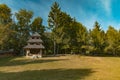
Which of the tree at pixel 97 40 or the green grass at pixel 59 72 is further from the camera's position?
the tree at pixel 97 40

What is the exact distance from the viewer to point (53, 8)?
7069cm

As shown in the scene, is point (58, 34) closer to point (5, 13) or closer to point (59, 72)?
point (5, 13)

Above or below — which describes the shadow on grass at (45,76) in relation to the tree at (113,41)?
below

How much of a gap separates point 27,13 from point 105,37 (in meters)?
27.0

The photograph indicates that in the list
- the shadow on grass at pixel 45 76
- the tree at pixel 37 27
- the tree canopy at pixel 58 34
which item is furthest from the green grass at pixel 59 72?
the tree at pixel 37 27

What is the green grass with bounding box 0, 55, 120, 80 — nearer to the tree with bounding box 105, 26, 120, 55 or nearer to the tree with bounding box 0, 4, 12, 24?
the tree with bounding box 0, 4, 12, 24

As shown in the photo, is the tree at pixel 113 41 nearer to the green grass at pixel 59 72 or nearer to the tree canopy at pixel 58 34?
the tree canopy at pixel 58 34

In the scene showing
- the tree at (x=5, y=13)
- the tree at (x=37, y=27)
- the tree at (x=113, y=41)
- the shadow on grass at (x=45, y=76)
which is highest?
the tree at (x=5, y=13)

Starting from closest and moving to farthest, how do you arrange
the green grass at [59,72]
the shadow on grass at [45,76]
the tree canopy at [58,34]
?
the shadow on grass at [45,76] < the green grass at [59,72] < the tree canopy at [58,34]

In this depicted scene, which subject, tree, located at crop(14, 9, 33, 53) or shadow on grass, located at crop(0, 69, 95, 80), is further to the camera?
tree, located at crop(14, 9, 33, 53)

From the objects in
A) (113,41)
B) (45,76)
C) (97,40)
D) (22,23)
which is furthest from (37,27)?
(45,76)

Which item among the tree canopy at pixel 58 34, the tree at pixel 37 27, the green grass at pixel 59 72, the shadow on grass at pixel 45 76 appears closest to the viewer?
the shadow on grass at pixel 45 76

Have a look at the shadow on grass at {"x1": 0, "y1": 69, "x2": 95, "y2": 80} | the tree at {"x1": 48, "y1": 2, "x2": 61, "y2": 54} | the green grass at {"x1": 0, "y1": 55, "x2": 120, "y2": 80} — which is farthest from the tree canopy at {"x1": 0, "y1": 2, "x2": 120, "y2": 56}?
the shadow on grass at {"x1": 0, "y1": 69, "x2": 95, "y2": 80}

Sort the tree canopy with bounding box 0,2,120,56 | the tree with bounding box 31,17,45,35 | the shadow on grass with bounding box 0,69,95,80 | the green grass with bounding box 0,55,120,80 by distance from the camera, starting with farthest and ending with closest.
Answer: the tree with bounding box 31,17,45,35 → the tree canopy with bounding box 0,2,120,56 → the green grass with bounding box 0,55,120,80 → the shadow on grass with bounding box 0,69,95,80
